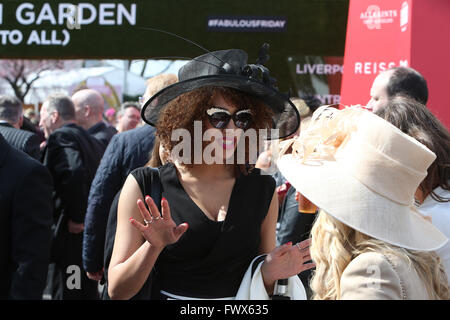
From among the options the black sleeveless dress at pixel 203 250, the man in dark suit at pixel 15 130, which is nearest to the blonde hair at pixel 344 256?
the black sleeveless dress at pixel 203 250

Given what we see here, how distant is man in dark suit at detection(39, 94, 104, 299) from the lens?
497 cm

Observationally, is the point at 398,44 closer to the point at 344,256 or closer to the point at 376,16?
the point at 376,16

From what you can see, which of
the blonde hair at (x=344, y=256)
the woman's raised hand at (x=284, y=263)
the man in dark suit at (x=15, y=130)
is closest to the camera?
the blonde hair at (x=344, y=256)

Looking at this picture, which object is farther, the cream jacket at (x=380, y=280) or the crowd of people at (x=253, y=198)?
the crowd of people at (x=253, y=198)

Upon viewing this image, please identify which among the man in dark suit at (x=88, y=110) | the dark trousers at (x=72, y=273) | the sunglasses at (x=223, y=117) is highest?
the sunglasses at (x=223, y=117)

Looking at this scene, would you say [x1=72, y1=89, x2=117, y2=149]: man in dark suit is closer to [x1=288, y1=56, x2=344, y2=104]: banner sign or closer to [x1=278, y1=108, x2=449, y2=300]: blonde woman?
[x1=288, y1=56, x2=344, y2=104]: banner sign

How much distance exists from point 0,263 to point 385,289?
195cm

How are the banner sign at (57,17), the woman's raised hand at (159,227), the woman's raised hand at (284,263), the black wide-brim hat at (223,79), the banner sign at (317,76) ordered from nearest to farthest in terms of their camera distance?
1. the woman's raised hand at (159,227)
2. the woman's raised hand at (284,263)
3. the black wide-brim hat at (223,79)
4. the banner sign at (57,17)
5. the banner sign at (317,76)

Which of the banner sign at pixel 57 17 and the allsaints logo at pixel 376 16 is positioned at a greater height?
the banner sign at pixel 57 17

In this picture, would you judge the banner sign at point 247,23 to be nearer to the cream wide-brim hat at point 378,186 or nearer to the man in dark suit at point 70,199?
the man in dark suit at point 70,199

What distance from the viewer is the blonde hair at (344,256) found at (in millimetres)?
1604

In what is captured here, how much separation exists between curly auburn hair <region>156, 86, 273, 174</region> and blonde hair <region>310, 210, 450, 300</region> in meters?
0.76

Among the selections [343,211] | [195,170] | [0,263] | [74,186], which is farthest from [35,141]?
[343,211]

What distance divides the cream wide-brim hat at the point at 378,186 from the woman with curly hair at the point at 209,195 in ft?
1.81
